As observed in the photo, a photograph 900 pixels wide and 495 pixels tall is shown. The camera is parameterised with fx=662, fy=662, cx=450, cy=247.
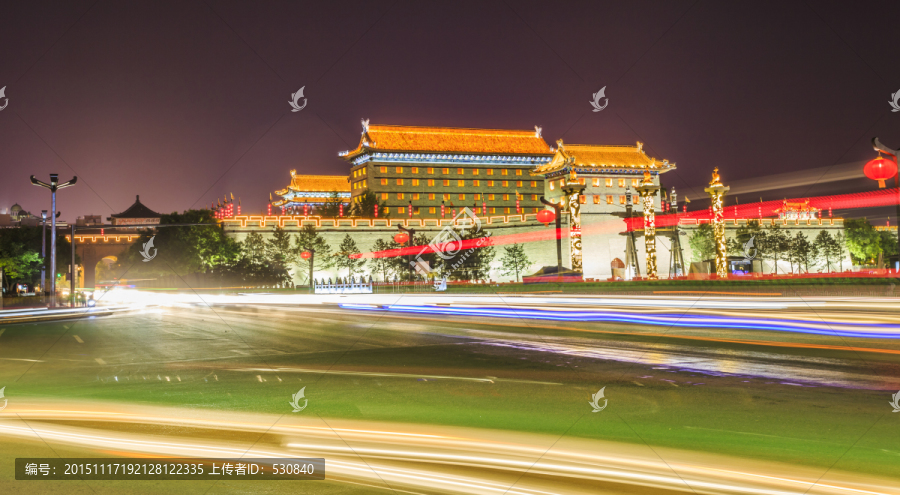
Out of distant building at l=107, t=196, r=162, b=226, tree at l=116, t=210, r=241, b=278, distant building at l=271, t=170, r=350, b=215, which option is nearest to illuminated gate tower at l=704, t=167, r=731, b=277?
tree at l=116, t=210, r=241, b=278

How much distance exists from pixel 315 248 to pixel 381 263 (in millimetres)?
6331

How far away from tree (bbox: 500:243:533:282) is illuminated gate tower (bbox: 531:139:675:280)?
20.5 ft

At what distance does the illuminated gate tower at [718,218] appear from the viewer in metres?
38.4

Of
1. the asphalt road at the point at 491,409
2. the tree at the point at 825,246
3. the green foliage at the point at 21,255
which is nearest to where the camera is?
the asphalt road at the point at 491,409

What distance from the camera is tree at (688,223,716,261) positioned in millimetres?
61531

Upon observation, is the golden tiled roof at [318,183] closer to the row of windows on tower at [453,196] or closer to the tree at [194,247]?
the row of windows on tower at [453,196]

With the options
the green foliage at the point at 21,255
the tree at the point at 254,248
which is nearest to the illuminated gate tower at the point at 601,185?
the tree at the point at 254,248

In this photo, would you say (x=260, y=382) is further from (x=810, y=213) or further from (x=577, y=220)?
(x=810, y=213)

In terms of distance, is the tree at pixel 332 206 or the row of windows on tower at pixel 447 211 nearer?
the row of windows on tower at pixel 447 211

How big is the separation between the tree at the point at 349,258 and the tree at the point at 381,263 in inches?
47.2

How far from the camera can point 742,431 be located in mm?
5594

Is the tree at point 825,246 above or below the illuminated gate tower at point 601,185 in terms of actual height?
below

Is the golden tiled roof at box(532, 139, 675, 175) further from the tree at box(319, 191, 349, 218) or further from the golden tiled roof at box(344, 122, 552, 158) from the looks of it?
the tree at box(319, 191, 349, 218)

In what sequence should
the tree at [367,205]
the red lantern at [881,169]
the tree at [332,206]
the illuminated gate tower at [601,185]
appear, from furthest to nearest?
the tree at [332,206]
the tree at [367,205]
the illuminated gate tower at [601,185]
the red lantern at [881,169]
